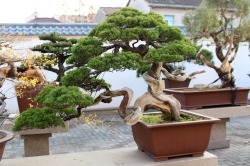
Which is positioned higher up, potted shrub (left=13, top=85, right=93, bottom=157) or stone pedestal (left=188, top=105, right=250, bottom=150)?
potted shrub (left=13, top=85, right=93, bottom=157)

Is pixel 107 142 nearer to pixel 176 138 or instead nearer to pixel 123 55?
pixel 176 138

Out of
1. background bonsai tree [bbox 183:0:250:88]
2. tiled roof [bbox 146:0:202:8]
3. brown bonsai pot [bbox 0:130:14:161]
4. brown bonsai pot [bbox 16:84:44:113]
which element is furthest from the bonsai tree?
tiled roof [bbox 146:0:202:8]

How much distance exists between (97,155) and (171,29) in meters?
0.98

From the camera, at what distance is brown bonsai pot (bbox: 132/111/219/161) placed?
204 centimetres

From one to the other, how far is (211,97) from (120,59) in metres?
2.35

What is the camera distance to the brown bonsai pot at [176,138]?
2.04 meters

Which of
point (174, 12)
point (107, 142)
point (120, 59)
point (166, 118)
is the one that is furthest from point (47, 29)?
point (174, 12)

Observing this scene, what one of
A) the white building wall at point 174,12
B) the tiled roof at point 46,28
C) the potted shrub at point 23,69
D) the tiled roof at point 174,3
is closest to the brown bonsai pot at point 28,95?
the potted shrub at point 23,69

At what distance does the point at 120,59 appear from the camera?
73.8 inches

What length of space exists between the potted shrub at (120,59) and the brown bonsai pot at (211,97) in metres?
1.66

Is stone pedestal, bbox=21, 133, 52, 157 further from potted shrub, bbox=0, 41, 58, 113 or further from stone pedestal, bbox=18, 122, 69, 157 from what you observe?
potted shrub, bbox=0, 41, 58, 113

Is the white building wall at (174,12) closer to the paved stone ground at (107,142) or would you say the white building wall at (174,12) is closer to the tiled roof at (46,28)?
the tiled roof at (46,28)

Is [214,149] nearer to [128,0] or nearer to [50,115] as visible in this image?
[50,115]

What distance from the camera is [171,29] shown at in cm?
214
